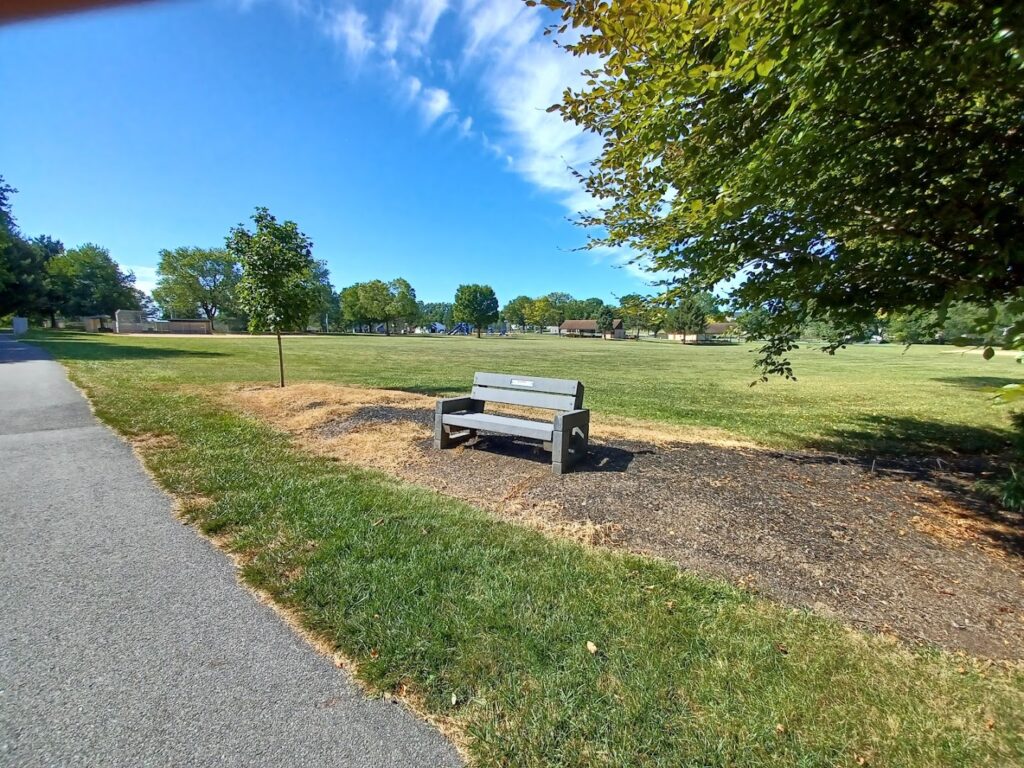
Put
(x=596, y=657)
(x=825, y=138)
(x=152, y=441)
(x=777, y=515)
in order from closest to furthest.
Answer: (x=596, y=657) < (x=825, y=138) < (x=777, y=515) < (x=152, y=441)

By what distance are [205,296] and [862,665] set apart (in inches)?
3427

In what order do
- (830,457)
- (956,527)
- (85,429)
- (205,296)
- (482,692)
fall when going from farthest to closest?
(205,296) → (85,429) → (830,457) → (956,527) → (482,692)

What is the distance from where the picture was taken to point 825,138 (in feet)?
10.1

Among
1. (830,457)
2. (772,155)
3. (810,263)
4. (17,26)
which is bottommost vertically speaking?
(830,457)

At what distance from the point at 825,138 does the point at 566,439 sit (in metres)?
3.40

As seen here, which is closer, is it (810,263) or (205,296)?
(810,263)

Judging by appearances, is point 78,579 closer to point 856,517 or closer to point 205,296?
point 856,517

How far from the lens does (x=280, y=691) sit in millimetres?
2008

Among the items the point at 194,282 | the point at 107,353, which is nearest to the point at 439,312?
the point at 194,282

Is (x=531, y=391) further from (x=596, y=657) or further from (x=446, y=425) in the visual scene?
(x=596, y=657)

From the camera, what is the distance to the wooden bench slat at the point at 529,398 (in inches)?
211

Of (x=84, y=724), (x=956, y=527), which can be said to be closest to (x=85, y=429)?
(x=84, y=724)

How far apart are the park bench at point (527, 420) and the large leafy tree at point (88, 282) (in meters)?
74.3

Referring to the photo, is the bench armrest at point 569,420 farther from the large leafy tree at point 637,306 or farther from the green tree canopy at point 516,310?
the green tree canopy at point 516,310
